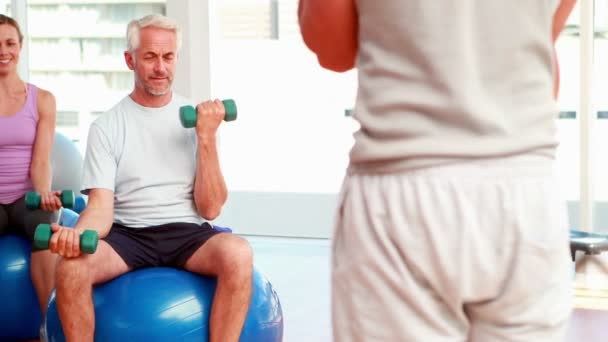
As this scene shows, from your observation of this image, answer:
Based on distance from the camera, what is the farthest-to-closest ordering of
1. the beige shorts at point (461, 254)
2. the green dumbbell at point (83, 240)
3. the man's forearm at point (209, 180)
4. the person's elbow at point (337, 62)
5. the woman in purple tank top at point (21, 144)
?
the woman in purple tank top at point (21, 144) → the man's forearm at point (209, 180) → the green dumbbell at point (83, 240) → the person's elbow at point (337, 62) → the beige shorts at point (461, 254)

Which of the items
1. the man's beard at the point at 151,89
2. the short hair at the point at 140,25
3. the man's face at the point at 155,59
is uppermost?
the short hair at the point at 140,25

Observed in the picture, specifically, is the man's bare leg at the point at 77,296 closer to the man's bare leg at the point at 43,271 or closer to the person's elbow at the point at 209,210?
the person's elbow at the point at 209,210

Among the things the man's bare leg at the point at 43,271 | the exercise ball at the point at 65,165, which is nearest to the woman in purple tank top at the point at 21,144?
the man's bare leg at the point at 43,271

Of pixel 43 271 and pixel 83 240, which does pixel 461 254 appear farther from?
pixel 43 271

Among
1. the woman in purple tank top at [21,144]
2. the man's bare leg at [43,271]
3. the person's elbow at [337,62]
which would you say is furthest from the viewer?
the woman in purple tank top at [21,144]

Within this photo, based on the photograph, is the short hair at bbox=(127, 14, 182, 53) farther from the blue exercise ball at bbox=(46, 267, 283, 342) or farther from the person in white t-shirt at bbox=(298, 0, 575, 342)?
the person in white t-shirt at bbox=(298, 0, 575, 342)

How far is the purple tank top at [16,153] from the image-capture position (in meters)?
3.20

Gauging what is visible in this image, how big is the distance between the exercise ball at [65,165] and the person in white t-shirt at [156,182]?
96 cm

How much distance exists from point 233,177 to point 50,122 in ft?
6.51

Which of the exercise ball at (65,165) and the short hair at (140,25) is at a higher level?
the short hair at (140,25)

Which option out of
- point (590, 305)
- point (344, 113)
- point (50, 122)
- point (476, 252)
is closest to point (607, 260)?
point (590, 305)

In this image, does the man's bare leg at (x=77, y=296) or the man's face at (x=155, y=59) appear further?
the man's face at (x=155, y=59)

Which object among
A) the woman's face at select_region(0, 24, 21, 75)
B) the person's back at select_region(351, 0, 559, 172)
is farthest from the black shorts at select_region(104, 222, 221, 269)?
the person's back at select_region(351, 0, 559, 172)

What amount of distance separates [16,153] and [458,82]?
2557mm
